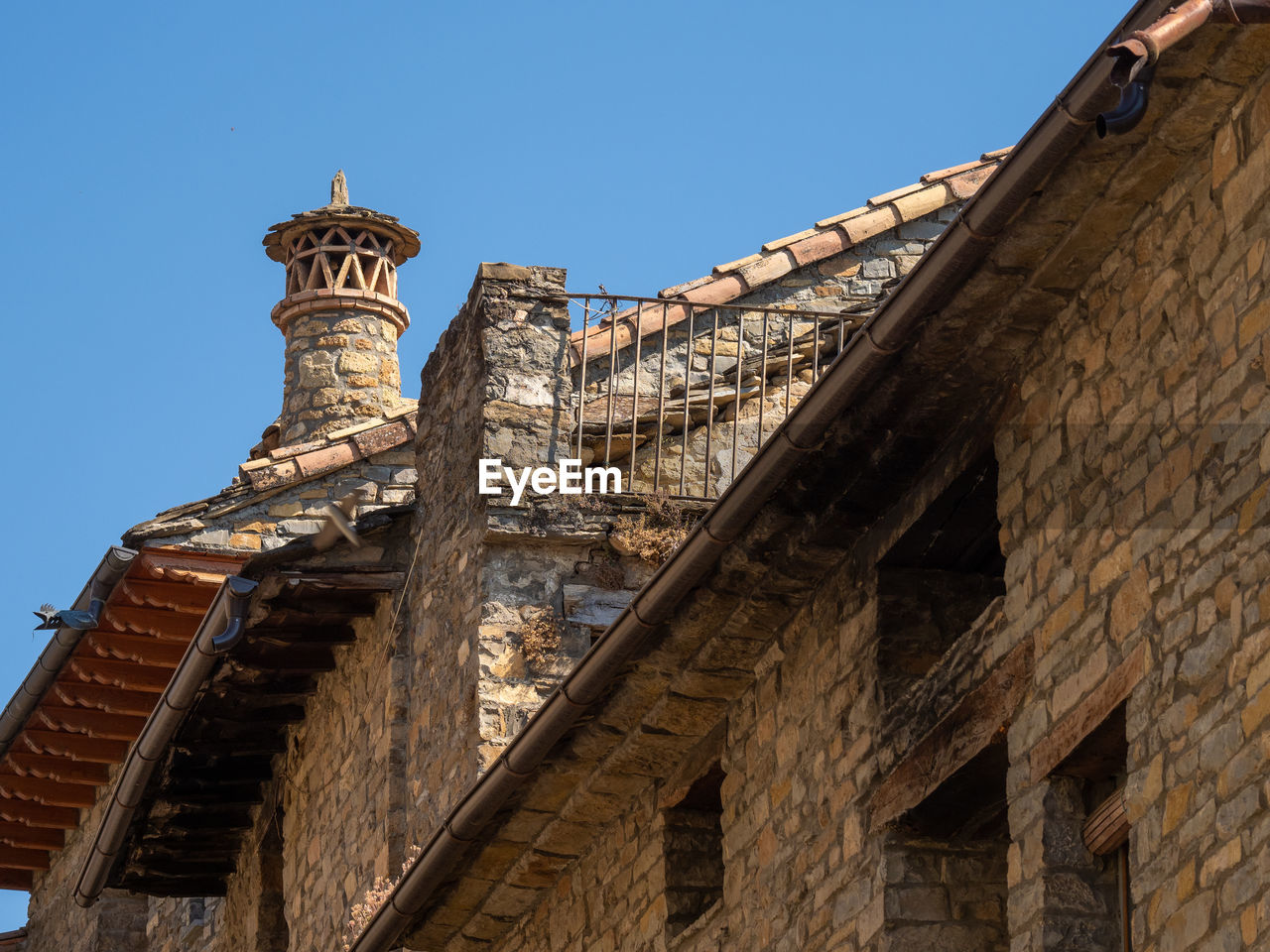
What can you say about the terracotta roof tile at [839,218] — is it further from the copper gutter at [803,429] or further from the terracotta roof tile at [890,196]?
the copper gutter at [803,429]

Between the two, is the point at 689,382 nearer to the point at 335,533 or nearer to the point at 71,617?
the point at 335,533

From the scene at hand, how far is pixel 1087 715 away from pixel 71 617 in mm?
7766

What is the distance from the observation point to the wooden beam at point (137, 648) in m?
12.2

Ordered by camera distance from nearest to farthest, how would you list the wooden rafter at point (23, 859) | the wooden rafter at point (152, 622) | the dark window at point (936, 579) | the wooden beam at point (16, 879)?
the dark window at point (936, 579)
the wooden rafter at point (152, 622)
the wooden rafter at point (23, 859)
the wooden beam at point (16, 879)

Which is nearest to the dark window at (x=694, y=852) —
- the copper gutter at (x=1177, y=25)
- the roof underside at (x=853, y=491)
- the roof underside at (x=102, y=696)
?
the roof underside at (x=853, y=491)

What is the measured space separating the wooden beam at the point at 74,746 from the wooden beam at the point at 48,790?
801 mm

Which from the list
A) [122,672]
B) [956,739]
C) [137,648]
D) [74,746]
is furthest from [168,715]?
[956,739]

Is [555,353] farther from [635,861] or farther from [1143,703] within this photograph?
[1143,703]

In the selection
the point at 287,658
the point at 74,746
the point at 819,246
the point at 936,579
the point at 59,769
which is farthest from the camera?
the point at 59,769

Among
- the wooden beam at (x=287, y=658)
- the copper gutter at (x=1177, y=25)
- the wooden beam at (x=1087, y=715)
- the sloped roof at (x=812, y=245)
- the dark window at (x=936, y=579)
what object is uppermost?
the sloped roof at (x=812, y=245)

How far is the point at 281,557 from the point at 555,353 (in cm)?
160

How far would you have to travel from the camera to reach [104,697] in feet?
43.1

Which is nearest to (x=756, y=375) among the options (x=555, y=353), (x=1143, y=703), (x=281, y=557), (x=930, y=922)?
(x=555, y=353)

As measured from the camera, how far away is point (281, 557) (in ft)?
32.5
